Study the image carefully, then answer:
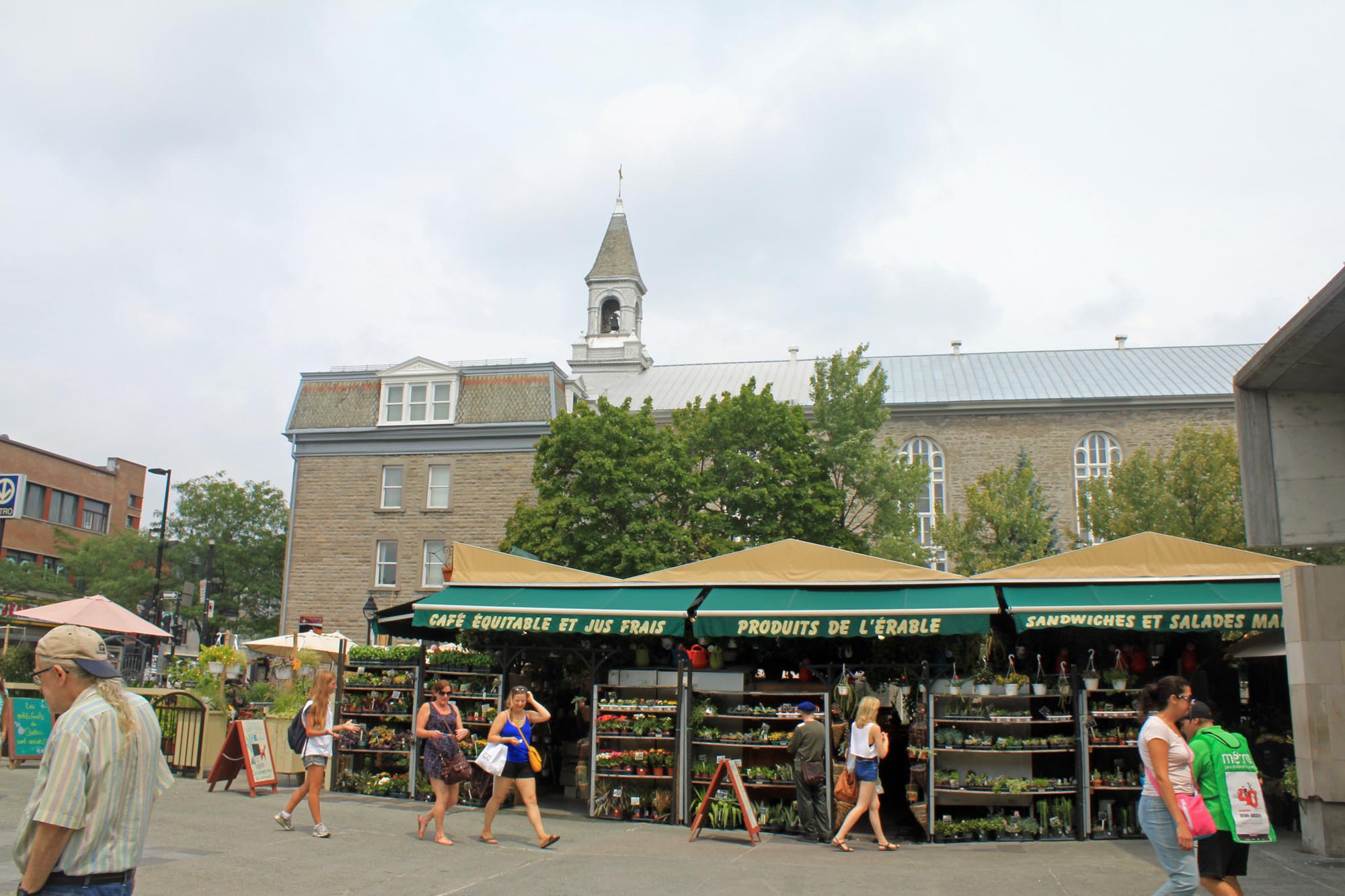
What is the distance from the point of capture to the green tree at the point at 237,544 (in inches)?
1939

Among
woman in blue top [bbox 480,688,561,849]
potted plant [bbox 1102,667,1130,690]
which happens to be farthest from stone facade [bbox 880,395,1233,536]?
woman in blue top [bbox 480,688,561,849]

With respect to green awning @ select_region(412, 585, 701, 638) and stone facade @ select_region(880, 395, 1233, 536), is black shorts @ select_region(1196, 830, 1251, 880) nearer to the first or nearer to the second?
green awning @ select_region(412, 585, 701, 638)

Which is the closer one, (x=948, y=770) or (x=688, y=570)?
(x=948, y=770)

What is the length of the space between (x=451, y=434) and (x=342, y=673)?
24364mm

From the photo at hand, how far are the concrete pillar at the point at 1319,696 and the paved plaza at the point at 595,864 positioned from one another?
48 cm

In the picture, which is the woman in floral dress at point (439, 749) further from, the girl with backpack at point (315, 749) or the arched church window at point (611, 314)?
the arched church window at point (611, 314)

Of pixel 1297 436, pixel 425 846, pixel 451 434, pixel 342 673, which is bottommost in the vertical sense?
pixel 425 846

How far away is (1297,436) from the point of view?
37.1 ft

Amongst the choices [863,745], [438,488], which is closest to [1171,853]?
[863,745]

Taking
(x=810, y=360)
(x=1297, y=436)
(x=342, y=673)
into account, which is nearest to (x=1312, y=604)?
(x=1297, y=436)

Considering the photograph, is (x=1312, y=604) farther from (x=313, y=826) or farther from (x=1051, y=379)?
(x=1051, y=379)

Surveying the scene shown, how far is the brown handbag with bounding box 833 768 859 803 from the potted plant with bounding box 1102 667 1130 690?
142 inches

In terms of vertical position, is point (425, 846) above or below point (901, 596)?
below

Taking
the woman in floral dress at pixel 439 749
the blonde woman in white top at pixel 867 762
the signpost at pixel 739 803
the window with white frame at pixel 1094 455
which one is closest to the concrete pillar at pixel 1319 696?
the blonde woman in white top at pixel 867 762
